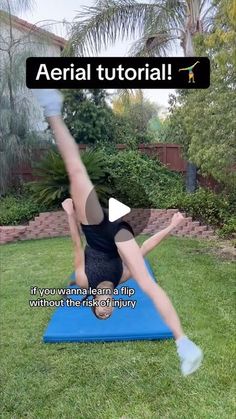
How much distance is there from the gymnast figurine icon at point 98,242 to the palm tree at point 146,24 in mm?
914

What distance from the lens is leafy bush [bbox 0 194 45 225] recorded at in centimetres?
203

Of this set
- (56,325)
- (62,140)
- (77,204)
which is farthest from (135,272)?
(56,325)

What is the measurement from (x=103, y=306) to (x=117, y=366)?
1077mm

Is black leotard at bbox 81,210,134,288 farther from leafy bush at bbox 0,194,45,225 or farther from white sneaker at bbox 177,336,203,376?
leafy bush at bbox 0,194,45,225

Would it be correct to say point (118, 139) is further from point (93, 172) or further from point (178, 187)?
point (93, 172)

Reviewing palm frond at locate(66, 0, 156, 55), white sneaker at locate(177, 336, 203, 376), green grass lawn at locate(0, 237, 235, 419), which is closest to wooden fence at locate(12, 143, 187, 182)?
green grass lawn at locate(0, 237, 235, 419)

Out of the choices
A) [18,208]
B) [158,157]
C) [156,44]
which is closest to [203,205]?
[158,157]

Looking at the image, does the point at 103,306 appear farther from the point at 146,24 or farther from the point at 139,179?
the point at 146,24

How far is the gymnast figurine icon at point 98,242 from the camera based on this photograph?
3.76 ft

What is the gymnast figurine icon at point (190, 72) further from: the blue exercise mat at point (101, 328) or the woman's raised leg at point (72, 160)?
Answer: the blue exercise mat at point (101, 328)

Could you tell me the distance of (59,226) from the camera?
6.28ft

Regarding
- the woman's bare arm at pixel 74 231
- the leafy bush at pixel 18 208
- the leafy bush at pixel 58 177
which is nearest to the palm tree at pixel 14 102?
the leafy bush at pixel 18 208

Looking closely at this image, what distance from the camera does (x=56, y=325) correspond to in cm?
239

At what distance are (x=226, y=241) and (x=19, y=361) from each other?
2.66m
